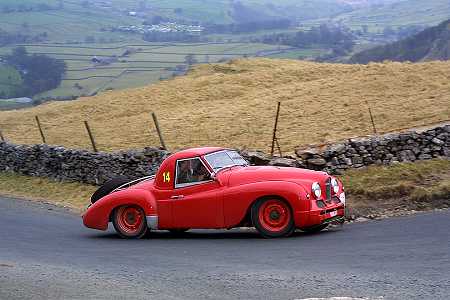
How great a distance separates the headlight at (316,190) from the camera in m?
12.9

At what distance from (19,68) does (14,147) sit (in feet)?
177

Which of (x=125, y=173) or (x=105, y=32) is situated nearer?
(x=125, y=173)

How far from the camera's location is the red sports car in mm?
12938

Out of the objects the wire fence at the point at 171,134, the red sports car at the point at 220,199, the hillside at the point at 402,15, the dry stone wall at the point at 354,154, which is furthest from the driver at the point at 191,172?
the hillside at the point at 402,15

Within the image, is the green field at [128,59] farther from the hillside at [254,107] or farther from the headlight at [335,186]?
the headlight at [335,186]

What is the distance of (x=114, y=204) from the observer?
1496 cm

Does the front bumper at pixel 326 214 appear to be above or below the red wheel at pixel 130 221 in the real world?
above

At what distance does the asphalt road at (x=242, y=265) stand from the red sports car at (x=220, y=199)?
1.08ft

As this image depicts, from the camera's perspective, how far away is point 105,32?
11706cm

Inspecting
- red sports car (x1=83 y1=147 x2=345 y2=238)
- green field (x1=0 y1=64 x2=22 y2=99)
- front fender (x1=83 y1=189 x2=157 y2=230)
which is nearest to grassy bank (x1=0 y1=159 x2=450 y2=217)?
red sports car (x1=83 y1=147 x2=345 y2=238)

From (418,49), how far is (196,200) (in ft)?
177

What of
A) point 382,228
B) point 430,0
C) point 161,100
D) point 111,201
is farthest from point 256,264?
point 430,0

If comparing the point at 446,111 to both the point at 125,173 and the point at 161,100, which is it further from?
the point at 161,100

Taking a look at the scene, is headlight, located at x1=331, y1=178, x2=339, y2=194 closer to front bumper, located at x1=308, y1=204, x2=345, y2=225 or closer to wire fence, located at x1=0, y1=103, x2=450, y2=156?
front bumper, located at x1=308, y1=204, x2=345, y2=225
